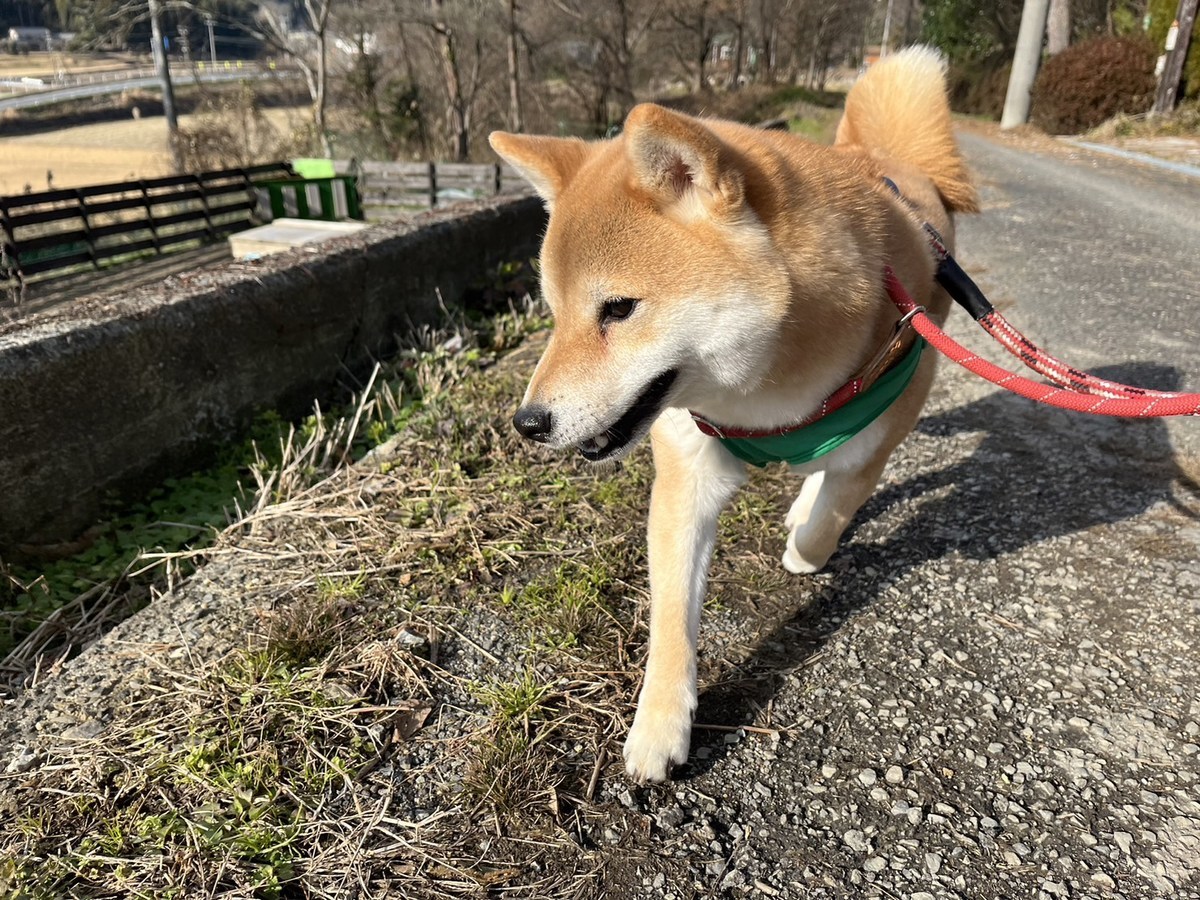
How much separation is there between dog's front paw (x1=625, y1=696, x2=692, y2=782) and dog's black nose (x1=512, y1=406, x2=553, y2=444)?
756 mm

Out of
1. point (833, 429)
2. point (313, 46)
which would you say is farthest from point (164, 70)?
point (833, 429)

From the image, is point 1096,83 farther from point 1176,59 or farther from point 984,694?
point 984,694

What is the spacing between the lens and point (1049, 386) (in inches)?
72.7

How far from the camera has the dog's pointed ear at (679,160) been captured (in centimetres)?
165

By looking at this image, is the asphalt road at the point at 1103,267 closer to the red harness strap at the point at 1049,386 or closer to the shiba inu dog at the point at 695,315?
the red harness strap at the point at 1049,386

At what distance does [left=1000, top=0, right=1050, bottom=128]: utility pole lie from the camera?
749 inches

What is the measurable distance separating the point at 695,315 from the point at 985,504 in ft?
6.25

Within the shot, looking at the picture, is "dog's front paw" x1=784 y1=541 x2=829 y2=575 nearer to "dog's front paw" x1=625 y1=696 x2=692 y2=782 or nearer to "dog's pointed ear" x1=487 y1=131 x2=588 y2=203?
"dog's front paw" x1=625 y1=696 x2=692 y2=782

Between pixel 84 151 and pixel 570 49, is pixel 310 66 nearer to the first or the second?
pixel 570 49

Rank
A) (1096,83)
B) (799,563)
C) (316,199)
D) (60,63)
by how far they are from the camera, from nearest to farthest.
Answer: (799,563)
(316,199)
(1096,83)
(60,63)

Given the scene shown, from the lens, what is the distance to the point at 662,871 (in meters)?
1.67

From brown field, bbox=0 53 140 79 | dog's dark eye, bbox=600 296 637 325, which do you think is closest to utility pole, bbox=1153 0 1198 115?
dog's dark eye, bbox=600 296 637 325

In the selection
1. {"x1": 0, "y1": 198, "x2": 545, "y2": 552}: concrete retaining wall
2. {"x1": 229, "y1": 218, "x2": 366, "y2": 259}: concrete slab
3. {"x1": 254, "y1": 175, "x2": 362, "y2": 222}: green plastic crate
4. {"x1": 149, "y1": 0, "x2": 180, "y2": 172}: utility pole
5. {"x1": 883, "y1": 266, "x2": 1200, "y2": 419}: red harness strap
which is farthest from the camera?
{"x1": 149, "y1": 0, "x2": 180, "y2": 172}: utility pole

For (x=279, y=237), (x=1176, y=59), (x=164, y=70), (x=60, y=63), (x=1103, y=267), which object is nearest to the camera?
(x=1103, y=267)
